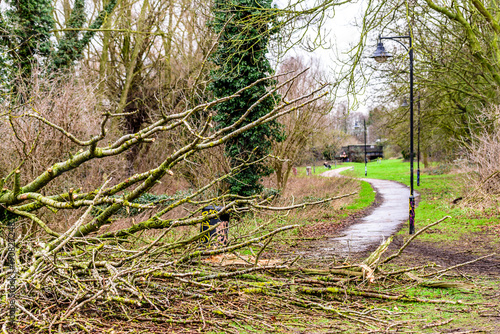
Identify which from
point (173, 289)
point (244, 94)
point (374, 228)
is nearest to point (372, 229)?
point (374, 228)

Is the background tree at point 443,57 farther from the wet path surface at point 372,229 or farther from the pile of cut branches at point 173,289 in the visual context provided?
the pile of cut branches at point 173,289

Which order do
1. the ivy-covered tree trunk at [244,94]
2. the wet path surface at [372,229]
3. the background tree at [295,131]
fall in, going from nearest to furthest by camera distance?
the wet path surface at [372,229] < the ivy-covered tree trunk at [244,94] < the background tree at [295,131]

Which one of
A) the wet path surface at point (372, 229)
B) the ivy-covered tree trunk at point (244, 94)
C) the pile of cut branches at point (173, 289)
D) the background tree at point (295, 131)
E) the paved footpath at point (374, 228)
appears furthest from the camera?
the background tree at point (295, 131)

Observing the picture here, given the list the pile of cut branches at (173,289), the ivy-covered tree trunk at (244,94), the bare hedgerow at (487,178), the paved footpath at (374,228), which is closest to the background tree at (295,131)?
the ivy-covered tree trunk at (244,94)

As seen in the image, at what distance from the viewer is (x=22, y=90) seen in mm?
13547

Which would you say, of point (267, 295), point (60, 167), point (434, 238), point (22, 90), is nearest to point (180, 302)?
point (267, 295)

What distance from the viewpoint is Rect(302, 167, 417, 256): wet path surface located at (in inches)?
405

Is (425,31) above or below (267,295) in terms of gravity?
above

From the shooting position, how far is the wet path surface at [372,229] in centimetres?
1030

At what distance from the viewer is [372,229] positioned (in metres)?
13.8

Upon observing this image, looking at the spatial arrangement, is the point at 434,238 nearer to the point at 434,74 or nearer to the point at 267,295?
the point at 267,295

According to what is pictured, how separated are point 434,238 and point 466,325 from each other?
278 inches

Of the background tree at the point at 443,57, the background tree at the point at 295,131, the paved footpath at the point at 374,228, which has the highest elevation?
the background tree at the point at 443,57

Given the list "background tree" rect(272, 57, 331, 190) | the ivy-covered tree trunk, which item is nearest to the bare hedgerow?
"background tree" rect(272, 57, 331, 190)
